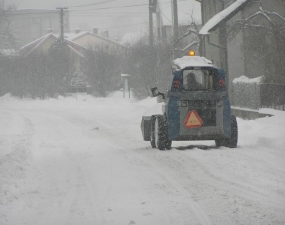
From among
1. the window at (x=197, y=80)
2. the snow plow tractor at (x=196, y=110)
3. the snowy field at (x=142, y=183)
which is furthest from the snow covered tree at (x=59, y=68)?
the snow plow tractor at (x=196, y=110)

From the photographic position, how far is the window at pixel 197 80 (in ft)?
42.2

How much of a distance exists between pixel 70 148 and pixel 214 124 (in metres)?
3.76

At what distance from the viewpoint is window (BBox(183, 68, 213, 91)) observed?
12.9 metres

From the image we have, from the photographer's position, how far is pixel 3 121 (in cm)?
2586

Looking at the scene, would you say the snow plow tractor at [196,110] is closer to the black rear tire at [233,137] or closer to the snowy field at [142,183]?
the black rear tire at [233,137]

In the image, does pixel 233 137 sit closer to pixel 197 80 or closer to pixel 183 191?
pixel 197 80

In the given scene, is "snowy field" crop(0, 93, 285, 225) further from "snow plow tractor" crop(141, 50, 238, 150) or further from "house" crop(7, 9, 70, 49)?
"house" crop(7, 9, 70, 49)

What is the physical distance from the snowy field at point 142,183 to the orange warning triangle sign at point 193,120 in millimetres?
555

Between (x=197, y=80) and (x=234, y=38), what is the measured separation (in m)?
17.5

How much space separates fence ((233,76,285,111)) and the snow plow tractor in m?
7.03

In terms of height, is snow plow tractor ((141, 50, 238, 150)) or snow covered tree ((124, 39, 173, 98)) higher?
snow covered tree ((124, 39, 173, 98))

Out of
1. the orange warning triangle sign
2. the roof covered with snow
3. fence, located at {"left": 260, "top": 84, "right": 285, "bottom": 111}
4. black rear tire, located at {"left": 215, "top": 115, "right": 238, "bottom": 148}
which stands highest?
the roof covered with snow

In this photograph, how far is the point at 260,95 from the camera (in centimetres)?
2017

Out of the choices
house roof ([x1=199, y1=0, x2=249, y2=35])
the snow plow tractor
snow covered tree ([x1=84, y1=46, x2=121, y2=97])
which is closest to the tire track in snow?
the snow plow tractor
